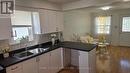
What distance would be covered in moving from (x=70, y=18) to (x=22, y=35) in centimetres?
292

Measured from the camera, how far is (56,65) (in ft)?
11.6

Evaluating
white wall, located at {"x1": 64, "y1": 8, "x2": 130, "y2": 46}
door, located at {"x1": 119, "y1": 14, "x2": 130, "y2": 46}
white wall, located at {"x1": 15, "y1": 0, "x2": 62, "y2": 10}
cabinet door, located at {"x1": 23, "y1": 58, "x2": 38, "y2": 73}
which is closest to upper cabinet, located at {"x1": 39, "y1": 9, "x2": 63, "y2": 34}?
white wall, located at {"x1": 15, "y1": 0, "x2": 62, "y2": 10}

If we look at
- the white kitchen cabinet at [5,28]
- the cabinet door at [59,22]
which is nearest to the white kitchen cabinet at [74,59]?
the cabinet door at [59,22]

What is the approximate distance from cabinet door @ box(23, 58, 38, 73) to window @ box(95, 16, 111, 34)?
20.1 feet

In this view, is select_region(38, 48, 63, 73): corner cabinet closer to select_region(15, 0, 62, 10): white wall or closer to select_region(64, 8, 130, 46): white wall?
select_region(15, 0, 62, 10): white wall

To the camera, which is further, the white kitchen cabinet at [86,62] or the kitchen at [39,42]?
the white kitchen cabinet at [86,62]

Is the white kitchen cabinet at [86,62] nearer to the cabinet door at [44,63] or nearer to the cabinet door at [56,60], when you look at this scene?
the cabinet door at [56,60]

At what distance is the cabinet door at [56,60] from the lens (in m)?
3.33

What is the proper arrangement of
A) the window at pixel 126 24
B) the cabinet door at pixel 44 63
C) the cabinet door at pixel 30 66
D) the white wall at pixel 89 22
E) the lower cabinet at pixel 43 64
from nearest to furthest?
the lower cabinet at pixel 43 64 → the cabinet door at pixel 30 66 → the cabinet door at pixel 44 63 → the white wall at pixel 89 22 → the window at pixel 126 24

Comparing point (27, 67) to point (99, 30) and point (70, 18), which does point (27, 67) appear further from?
point (99, 30)

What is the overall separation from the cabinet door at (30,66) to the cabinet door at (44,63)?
0.17 meters

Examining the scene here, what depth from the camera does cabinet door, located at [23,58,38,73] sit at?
2475 millimetres

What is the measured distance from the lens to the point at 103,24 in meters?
7.72

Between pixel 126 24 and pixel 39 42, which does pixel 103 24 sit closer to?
pixel 126 24
